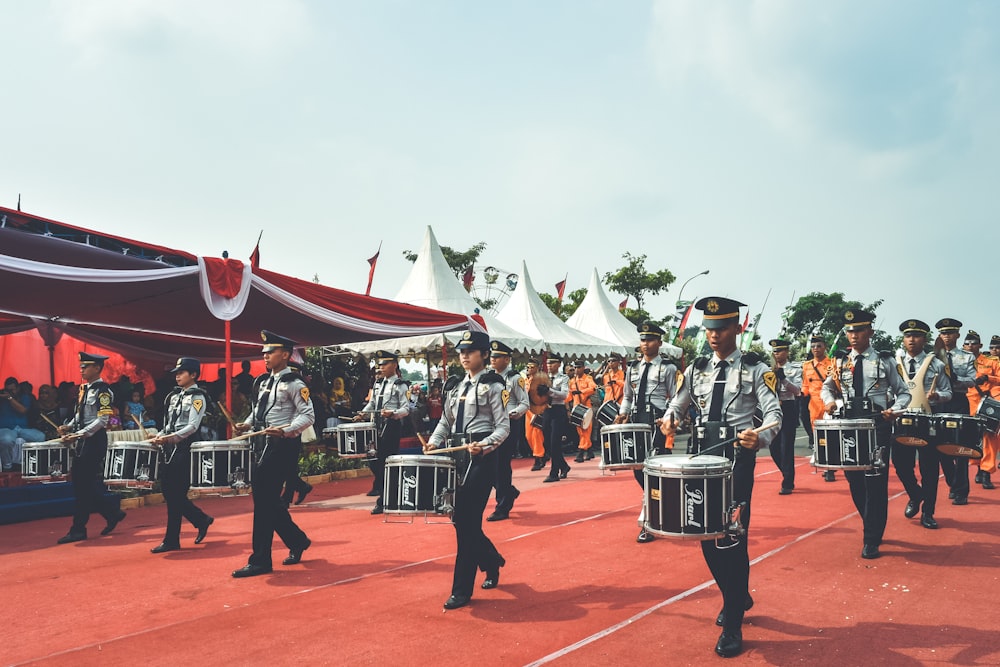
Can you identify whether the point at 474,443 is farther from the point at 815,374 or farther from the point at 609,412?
the point at 815,374

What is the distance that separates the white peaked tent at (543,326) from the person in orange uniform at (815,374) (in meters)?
7.78

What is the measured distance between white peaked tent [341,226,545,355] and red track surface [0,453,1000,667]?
30.4 ft

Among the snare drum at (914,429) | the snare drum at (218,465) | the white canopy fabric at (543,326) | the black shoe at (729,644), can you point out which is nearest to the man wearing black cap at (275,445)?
the snare drum at (218,465)

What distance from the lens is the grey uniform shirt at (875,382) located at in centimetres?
622

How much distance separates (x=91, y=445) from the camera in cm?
827

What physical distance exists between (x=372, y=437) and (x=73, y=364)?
406 inches

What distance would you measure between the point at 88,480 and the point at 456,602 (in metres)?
5.41

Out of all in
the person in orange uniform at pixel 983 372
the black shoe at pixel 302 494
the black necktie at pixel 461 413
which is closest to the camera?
the black necktie at pixel 461 413

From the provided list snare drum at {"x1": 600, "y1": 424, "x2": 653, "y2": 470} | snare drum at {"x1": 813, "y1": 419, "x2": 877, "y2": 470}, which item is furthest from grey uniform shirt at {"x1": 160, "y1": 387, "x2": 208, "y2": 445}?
snare drum at {"x1": 813, "y1": 419, "x2": 877, "y2": 470}

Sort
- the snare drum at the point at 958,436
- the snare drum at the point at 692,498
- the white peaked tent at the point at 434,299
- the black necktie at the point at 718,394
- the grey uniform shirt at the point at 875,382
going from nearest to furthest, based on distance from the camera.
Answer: the snare drum at the point at 692,498 < the black necktie at the point at 718,394 < the grey uniform shirt at the point at 875,382 < the snare drum at the point at 958,436 < the white peaked tent at the point at 434,299

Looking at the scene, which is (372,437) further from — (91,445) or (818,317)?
(818,317)

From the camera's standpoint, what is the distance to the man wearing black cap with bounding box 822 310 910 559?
5.91 m

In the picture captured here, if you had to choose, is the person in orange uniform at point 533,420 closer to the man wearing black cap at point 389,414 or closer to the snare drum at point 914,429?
the man wearing black cap at point 389,414

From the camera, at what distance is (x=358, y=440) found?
975cm
